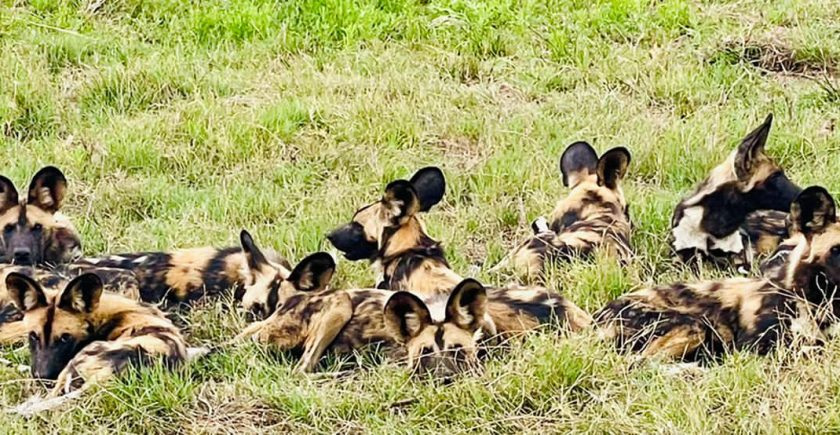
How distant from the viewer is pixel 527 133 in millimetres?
→ 5973

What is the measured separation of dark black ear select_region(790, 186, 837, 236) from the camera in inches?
156

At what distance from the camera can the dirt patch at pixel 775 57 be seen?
664 centimetres

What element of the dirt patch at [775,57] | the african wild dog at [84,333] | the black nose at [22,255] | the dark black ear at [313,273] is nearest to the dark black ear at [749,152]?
the dark black ear at [313,273]

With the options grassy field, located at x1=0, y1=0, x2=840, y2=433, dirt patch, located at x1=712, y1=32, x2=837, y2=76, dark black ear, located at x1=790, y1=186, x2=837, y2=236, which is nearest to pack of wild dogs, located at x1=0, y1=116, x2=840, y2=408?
dark black ear, located at x1=790, y1=186, x2=837, y2=236

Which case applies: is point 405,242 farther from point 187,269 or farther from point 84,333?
point 84,333

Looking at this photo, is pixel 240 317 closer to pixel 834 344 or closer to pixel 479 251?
pixel 479 251

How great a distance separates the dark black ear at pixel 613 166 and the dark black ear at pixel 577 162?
11cm

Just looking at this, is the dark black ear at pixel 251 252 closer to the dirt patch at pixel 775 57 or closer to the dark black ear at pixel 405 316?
the dark black ear at pixel 405 316

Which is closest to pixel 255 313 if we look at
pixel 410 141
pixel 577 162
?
pixel 577 162

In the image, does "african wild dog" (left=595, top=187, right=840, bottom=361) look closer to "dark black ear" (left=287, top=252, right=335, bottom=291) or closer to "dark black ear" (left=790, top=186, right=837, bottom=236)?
"dark black ear" (left=790, top=186, right=837, bottom=236)

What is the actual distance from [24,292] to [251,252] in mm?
827

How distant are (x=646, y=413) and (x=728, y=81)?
3341mm

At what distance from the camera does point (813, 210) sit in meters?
3.98

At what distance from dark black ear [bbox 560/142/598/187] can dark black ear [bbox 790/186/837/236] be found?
129cm
